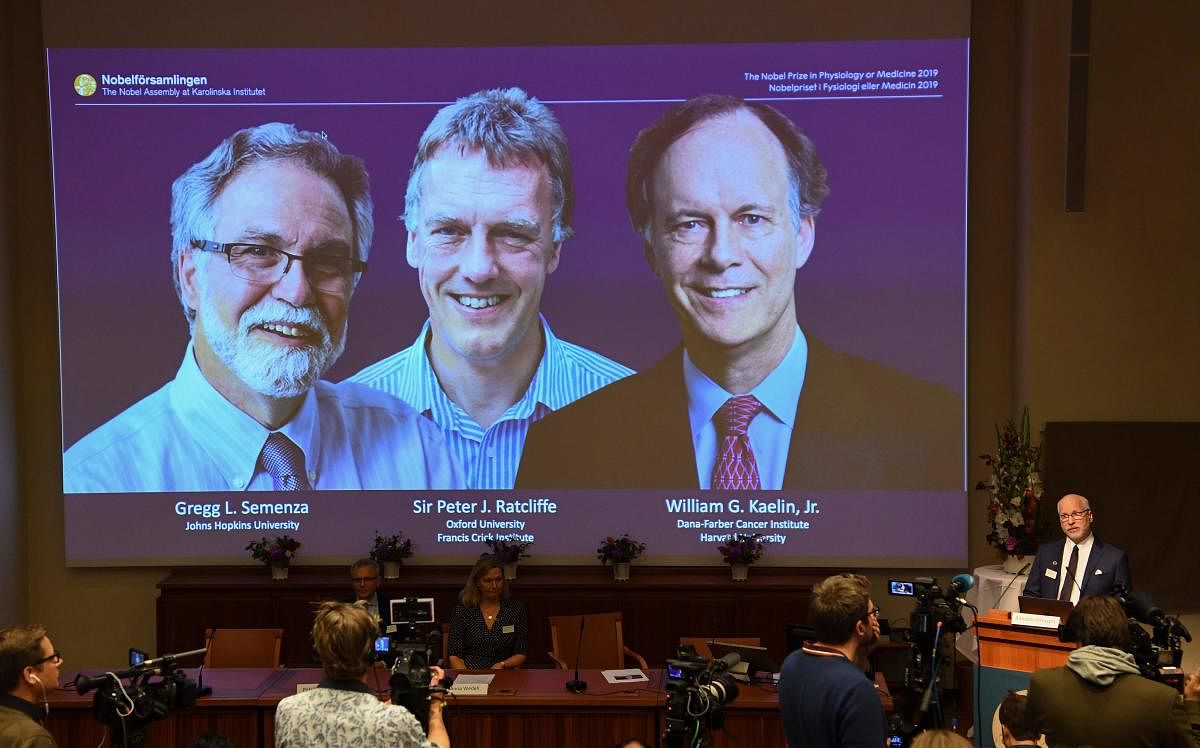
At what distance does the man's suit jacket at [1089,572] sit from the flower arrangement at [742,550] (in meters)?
1.79

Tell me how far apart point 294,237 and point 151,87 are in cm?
132

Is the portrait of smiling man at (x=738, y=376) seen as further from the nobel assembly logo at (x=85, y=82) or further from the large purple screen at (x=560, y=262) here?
the nobel assembly logo at (x=85, y=82)

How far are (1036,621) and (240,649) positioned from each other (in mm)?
3982

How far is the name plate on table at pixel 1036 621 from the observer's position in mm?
4633

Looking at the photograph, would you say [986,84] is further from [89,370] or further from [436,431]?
[89,370]

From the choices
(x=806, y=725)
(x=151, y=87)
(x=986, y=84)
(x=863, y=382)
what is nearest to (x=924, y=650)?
(x=806, y=725)

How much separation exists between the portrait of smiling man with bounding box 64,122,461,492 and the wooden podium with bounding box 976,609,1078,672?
3.47m

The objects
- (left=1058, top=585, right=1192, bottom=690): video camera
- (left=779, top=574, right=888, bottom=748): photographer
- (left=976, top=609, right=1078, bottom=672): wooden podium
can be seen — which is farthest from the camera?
(left=976, top=609, right=1078, bottom=672): wooden podium

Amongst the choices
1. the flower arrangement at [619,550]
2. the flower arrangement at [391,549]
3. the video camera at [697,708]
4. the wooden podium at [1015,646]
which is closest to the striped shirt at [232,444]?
the flower arrangement at [391,549]

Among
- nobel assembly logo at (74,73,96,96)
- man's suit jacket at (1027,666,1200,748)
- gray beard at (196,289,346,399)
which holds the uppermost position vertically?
nobel assembly logo at (74,73,96,96)

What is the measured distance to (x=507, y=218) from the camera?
23.0 feet

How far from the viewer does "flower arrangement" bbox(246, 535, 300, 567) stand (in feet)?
22.5

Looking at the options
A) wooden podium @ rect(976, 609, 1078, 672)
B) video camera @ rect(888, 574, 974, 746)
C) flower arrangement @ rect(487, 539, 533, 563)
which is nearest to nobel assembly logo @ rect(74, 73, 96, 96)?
flower arrangement @ rect(487, 539, 533, 563)

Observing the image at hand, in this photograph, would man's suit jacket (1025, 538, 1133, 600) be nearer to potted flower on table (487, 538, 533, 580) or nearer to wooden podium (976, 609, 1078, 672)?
wooden podium (976, 609, 1078, 672)
